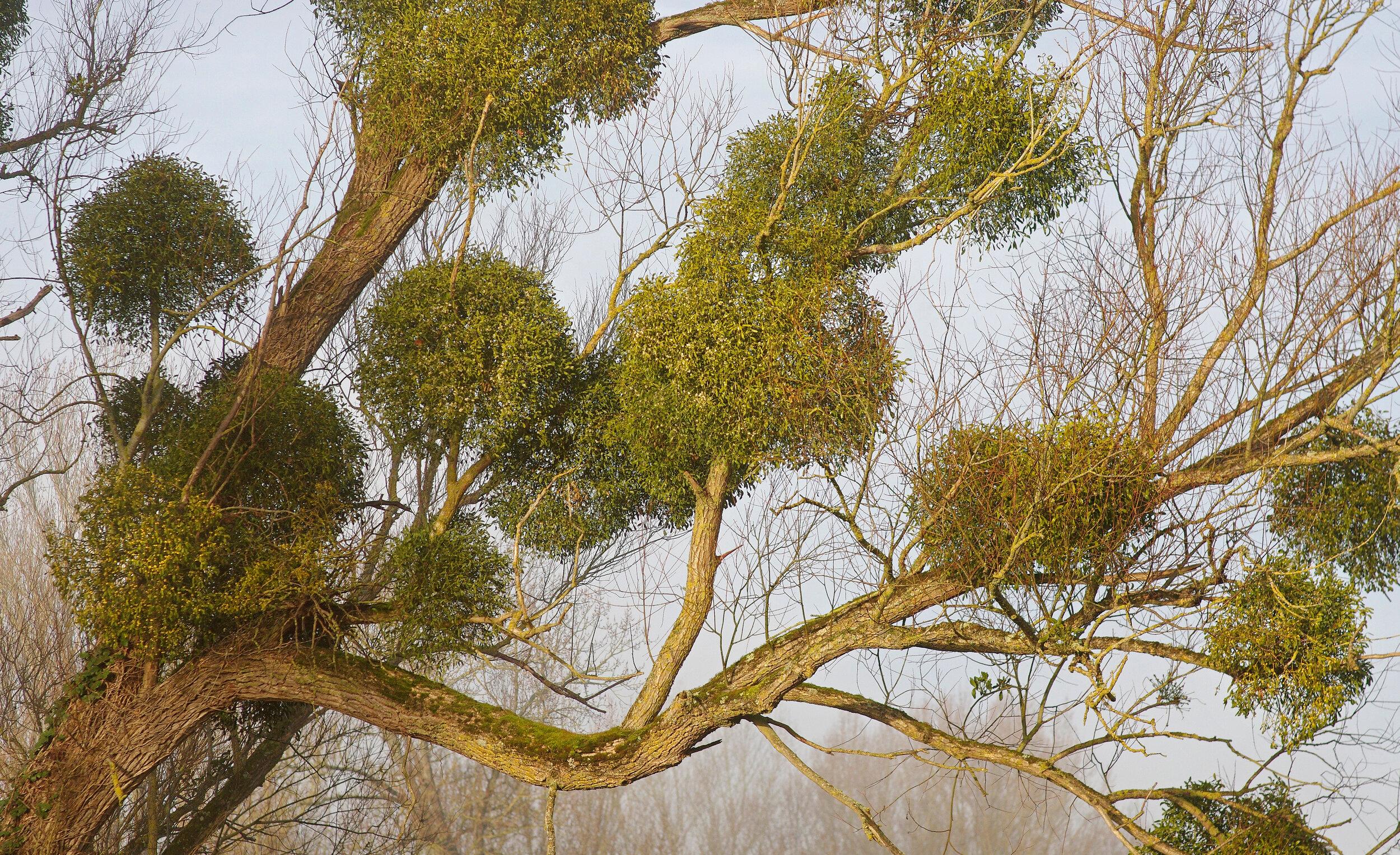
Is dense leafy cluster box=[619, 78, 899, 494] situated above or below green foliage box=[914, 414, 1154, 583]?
above

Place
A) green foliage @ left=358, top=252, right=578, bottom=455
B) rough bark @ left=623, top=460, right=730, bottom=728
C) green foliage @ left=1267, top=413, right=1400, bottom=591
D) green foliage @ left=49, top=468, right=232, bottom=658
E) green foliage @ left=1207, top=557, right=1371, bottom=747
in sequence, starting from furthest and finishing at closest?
green foliage @ left=358, top=252, right=578, bottom=455, rough bark @ left=623, top=460, right=730, bottom=728, green foliage @ left=49, top=468, right=232, bottom=658, green foliage @ left=1267, top=413, right=1400, bottom=591, green foliage @ left=1207, top=557, right=1371, bottom=747

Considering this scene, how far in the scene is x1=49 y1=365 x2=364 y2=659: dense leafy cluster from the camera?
283 inches

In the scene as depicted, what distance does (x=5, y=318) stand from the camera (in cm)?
853

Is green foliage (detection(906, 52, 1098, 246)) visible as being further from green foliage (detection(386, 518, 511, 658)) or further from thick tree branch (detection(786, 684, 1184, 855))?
green foliage (detection(386, 518, 511, 658))

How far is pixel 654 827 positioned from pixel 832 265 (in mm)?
13062

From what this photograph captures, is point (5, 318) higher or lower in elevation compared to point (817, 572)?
higher

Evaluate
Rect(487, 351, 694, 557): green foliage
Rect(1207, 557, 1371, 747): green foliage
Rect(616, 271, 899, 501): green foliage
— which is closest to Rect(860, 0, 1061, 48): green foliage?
Rect(616, 271, 899, 501): green foliage

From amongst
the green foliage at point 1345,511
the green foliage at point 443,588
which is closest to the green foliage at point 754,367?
the green foliage at point 443,588

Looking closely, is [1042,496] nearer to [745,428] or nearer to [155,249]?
[745,428]

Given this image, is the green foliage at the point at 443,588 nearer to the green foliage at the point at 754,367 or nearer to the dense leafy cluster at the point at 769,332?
the dense leafy cluster at the point at 769,332

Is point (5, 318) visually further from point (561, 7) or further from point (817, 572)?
point (817, 572)

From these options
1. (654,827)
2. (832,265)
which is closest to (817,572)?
(832,265)

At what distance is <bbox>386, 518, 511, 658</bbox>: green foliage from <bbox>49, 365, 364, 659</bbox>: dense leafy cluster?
553 mm

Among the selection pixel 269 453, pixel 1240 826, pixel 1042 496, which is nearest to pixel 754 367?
pixel 1042 496
